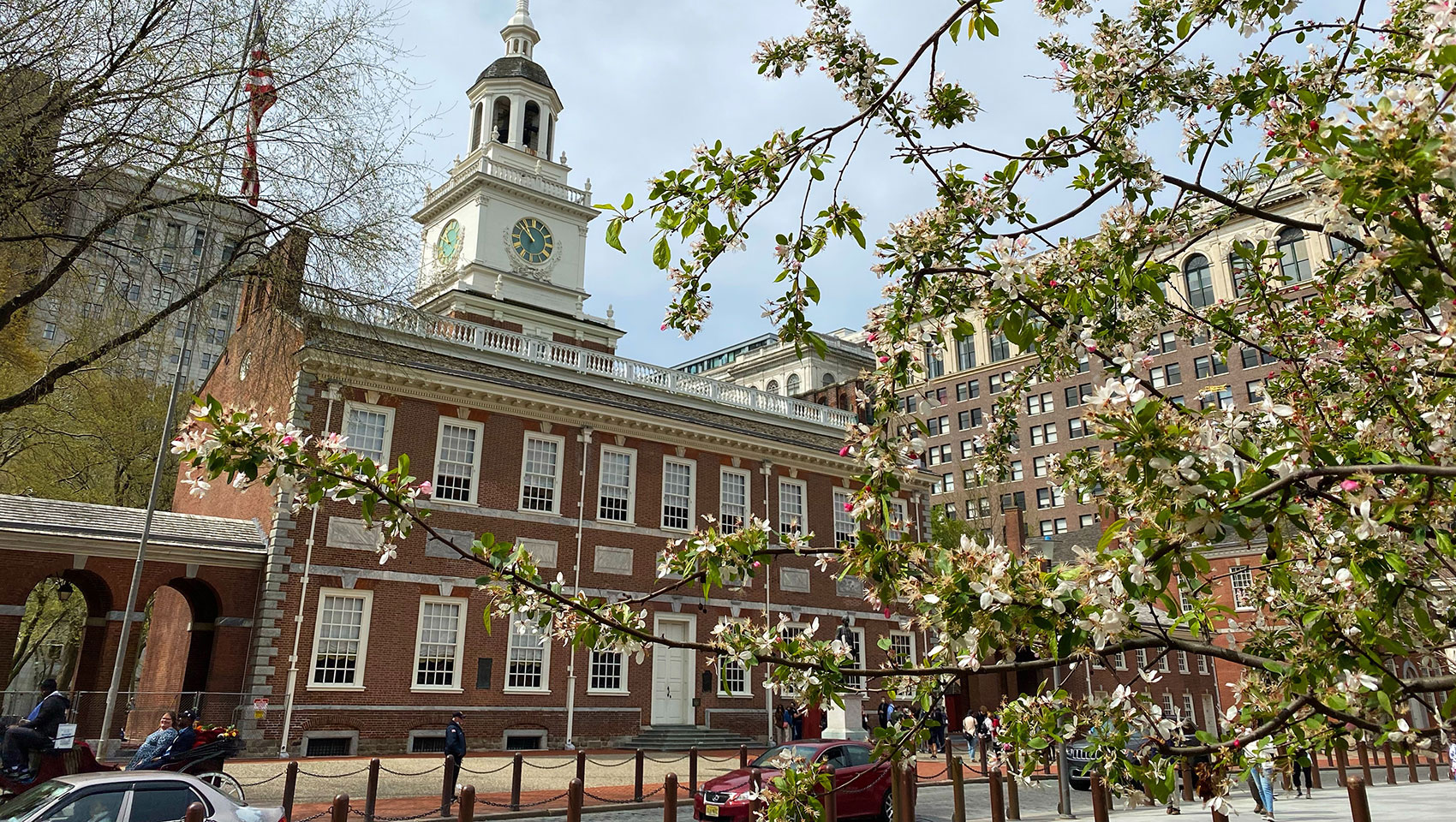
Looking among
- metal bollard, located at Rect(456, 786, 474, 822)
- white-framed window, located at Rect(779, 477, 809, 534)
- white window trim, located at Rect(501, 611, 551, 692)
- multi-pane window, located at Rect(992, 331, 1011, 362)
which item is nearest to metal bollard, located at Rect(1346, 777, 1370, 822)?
metal bollard, located at Rect(456, 786, 474, 822)

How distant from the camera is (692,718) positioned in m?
28.1

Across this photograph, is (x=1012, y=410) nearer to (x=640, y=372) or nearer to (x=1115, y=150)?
(x=1115, y=150)

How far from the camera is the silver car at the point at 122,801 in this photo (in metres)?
8.63

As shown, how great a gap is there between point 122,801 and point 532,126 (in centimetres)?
3915

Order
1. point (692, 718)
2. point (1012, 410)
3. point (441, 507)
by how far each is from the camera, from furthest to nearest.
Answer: point (692, 718) < point (441, 507) < point (1012, 410)

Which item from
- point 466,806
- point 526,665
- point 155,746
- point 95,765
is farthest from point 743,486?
point 466,806

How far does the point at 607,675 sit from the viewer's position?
27016 millimetres

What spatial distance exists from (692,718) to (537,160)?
26915 mm

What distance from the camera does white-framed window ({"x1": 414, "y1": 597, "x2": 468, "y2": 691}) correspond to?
78.5ft

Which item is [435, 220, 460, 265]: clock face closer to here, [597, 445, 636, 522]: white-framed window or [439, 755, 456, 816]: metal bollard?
[597, 445, 636, 522]: white-framed window

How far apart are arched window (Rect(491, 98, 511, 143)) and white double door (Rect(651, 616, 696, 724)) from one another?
25452 millimetres

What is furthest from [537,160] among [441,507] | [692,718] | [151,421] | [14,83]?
[14,83]

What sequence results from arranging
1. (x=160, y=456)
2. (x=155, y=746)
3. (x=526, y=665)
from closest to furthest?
(x=155, y=746) → (x=160, y=456) → (x=526, y=665)

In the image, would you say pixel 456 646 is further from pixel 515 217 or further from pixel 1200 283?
pixel 1200 283
